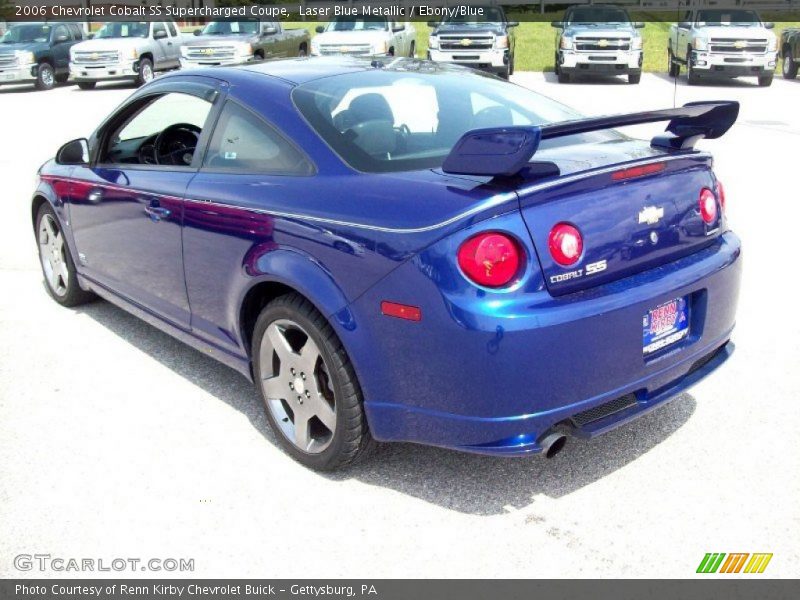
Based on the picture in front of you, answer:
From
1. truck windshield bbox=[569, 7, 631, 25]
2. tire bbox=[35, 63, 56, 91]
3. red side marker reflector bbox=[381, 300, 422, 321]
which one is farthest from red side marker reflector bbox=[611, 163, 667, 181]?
tire bbox=[35, 63, 56, 91]

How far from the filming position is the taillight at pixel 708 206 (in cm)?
358

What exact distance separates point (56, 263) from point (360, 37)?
1835 centimetres

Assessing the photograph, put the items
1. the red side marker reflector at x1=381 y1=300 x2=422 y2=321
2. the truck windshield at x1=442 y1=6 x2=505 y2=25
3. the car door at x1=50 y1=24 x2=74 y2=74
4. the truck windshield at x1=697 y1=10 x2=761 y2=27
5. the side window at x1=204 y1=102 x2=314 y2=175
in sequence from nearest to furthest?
the red side marker reflector at x1=381 y1=300 x2=422 y2=321 < the side window at x1=204 y1=102 x2=314 y2=175 < the truck windshield at x1=697 y1=10 x2=761 y2=27 < the truck windshield at x1=442 y1=6 x2=505 y2=25 < the car door at x1=50 y1=24 x2=74 y2=74

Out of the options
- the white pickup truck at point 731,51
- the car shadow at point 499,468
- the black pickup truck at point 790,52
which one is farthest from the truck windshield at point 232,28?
the car shadow at point 499,468

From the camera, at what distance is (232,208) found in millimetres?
3727

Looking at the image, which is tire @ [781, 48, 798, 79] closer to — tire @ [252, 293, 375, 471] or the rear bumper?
the rear bumper

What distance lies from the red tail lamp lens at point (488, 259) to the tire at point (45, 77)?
78.8ft

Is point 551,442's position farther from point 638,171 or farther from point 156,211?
point 156,211

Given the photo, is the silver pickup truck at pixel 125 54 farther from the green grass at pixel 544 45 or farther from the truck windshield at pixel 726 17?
the truck windshield at pixel 726 17

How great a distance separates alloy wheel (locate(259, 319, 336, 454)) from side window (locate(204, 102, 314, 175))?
2.11 feet

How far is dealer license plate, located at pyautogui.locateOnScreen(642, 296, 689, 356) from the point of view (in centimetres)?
324

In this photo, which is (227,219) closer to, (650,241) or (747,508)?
(650,241)

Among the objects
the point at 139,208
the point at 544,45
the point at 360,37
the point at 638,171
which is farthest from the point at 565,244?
the point at 544,45

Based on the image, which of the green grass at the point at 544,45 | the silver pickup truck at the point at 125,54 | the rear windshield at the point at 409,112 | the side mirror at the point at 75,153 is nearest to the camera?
the rear windshield at the point at 409,112
